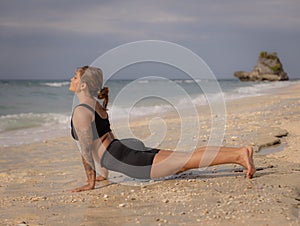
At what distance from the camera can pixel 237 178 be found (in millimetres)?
5055

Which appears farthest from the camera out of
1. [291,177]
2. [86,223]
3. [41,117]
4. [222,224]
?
[41,117]

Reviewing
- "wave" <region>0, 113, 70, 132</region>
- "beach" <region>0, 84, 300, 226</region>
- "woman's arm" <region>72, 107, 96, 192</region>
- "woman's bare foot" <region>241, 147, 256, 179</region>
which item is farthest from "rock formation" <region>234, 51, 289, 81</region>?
"woman's arm" <region>72, 107, 96, 192</region>

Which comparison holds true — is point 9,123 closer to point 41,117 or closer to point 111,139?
point 41,117

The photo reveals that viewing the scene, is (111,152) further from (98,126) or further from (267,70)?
(267,70)

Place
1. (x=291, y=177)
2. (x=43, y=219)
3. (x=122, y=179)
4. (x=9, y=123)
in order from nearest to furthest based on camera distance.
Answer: (x=43, y=219) < (x=291, y=177) < (x=122, y=179) < (x=9, y=123)

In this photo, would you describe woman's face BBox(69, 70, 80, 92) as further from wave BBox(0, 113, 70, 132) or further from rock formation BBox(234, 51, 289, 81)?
rock formation BBox(234, 51, 289, 81)

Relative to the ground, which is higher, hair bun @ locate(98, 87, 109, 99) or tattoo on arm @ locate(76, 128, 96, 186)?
hair bun @ locate(98, 87, 109, 99)

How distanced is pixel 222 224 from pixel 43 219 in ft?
5.77

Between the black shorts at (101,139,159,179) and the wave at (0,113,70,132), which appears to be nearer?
the black shorts at (101,139,159,179)

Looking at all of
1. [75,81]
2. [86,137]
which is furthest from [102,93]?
[86,137]

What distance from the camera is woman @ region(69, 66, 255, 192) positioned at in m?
4.96

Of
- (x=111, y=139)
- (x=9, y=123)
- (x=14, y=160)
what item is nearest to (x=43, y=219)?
(x=111, y=139)

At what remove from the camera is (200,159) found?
16.3 ft

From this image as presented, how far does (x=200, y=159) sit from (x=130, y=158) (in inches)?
34.0
